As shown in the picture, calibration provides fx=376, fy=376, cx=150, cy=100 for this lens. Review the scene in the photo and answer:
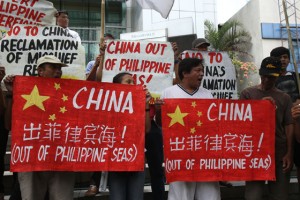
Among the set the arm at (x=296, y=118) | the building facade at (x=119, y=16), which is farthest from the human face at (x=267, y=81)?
the building facade at (x=119, y=16)

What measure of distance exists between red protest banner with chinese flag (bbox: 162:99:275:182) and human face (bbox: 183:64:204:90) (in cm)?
15

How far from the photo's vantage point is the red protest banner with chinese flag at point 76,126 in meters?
3.29

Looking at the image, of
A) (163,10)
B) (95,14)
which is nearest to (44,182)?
(163,10)

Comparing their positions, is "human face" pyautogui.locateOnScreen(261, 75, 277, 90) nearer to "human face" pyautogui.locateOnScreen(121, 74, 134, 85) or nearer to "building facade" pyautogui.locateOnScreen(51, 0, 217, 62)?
"human face" pyautogui.locateOnScreen(121, 74, 134, 85)

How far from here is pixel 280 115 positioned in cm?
386

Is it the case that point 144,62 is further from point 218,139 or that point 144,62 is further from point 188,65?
point 218,139

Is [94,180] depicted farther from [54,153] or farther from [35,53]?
[35,53]

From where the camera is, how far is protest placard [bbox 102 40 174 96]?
440cm

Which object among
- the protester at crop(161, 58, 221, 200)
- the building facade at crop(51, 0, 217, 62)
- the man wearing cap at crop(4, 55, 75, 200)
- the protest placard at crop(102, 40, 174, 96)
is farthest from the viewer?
the building facade at crop(51, 0, 217, 62)

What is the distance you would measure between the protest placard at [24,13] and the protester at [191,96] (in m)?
1.88

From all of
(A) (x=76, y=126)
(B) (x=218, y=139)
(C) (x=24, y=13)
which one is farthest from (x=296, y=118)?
(C) (x=24, y=13)

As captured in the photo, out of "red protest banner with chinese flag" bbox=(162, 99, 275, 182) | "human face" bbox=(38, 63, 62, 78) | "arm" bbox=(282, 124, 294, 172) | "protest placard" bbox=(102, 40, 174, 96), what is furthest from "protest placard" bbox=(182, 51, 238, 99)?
"human face" bbox=(38, 63, 62, 78)

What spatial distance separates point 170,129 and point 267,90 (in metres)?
1.14

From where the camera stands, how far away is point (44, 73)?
3607 mm
